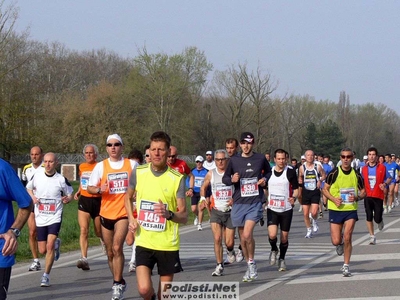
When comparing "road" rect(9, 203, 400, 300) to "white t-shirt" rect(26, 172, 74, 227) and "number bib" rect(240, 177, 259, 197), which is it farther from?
"number bib" rect(240, 177, 259, 197)

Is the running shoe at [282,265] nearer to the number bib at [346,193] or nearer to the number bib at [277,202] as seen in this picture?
the number bib at [277,202]

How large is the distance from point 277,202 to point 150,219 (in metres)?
5.37

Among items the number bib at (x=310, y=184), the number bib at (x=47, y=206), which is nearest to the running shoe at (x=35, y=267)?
the number bib at (x=47, y=206)

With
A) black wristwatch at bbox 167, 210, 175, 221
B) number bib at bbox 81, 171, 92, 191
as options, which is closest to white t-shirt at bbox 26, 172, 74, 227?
number bib at bbox 81, 171, 92, 191

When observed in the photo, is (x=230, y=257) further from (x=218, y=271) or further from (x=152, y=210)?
(x=152, y=210)

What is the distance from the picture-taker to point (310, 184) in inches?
750

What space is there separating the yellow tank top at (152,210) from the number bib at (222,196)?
4.97 metres

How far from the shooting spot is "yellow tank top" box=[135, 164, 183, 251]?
670 cm

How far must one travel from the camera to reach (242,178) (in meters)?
10.8

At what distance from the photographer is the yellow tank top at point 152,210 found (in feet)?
22.0

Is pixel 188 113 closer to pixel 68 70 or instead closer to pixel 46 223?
pixel 68 70

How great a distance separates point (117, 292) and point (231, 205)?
3.37 meters

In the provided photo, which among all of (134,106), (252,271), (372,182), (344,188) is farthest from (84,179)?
(134,106)

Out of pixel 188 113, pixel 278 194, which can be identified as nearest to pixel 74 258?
pixel 278 194
